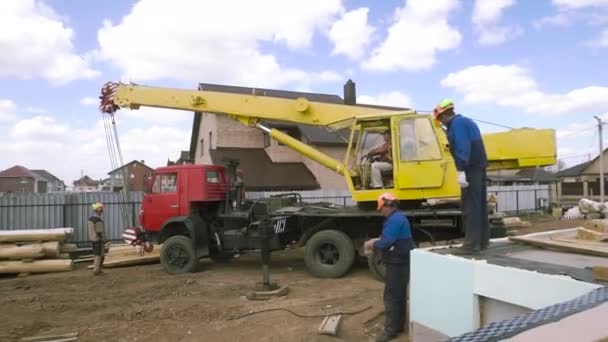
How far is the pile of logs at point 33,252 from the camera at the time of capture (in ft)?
39.0

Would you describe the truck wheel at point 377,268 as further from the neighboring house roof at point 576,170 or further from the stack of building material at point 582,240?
the neighboring house roof at point 576,170

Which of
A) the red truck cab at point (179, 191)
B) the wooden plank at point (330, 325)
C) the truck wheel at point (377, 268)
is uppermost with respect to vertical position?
the red truck cab at point (179, 191)

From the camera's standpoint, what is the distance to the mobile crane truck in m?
9.47

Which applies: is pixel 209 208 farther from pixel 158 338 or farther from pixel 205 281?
pixel 158 338

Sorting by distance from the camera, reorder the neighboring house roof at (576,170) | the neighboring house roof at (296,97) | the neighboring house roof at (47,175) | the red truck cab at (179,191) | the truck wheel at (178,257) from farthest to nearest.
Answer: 1. the neighboring house roof at (47,175)
2. the neighboring house roof at (576,170)
3. the neighboring house roof at (296,97)
4. the red truck cab at (179,191)
5. the truck wheel at (178,257)

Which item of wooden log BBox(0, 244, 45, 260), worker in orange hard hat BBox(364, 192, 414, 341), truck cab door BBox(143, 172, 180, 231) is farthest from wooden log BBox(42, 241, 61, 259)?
worker in orange hard hat BBox(364, 192, 414, 341)

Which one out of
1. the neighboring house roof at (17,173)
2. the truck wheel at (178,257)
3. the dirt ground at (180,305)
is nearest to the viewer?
the dirt ground at (180,305)

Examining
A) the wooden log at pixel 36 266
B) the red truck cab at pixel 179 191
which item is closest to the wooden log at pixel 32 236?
the wooden log at pixel 36 266

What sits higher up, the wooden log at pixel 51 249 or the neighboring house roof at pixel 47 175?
the neighboring house roof at pixel 47 175

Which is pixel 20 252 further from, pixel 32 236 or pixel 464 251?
pixel 464 251

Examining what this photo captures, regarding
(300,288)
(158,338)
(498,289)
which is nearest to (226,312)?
(158,338)

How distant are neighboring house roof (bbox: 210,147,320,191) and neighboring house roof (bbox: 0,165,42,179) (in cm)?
6468

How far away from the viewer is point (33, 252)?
12.0 metres

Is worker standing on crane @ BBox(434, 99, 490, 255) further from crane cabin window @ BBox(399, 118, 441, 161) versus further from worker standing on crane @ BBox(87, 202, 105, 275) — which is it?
worker standing on crane @ BBox(87, 202, 105, 275)
